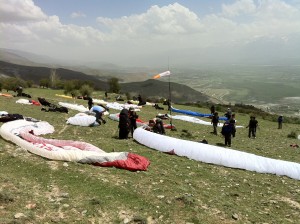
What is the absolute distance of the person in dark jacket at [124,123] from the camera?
1983 centimetres

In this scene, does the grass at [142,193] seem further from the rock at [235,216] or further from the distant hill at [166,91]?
the distant hill at [166,91]

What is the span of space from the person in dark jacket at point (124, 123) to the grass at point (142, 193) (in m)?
4.82

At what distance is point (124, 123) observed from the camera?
20.0m

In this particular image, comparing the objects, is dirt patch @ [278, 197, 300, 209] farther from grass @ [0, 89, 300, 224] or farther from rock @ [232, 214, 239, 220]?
rock @ [232, 214, 239, 220]

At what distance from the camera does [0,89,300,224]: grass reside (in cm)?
978

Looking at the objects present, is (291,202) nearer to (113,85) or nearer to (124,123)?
(124,123)

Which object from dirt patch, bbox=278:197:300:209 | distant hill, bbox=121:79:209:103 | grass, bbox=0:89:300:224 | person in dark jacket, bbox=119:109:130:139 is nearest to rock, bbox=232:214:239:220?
grass, bbox=0:89:300:224

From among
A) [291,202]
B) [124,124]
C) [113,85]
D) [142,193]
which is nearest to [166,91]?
[113,85]

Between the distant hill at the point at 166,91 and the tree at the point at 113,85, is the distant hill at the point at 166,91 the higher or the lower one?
the lower one

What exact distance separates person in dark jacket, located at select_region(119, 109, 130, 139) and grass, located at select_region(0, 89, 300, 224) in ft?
15.8

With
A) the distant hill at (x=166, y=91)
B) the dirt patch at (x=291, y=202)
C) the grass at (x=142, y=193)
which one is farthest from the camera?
the distant hill at (x=166, y=91)

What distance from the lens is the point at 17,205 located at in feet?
32.1

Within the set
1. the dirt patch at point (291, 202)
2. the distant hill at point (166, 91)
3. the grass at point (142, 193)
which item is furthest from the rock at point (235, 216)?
the distant hill at point (166, 91)

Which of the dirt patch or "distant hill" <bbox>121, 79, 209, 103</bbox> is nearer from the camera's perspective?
the dirt patch
